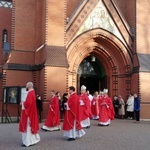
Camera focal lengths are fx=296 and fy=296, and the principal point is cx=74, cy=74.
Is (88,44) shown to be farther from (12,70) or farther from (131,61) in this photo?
(12,70)

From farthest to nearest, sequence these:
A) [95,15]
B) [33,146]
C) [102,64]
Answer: [102,64]
[95,15]
[33,146]

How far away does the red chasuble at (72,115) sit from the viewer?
10.7 m

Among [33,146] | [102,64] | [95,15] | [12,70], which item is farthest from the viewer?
[102,64]

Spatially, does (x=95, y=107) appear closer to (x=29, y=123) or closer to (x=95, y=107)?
(x=95, y=107)

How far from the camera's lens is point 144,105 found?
66.6 feet

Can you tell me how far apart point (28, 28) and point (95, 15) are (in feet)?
15.6

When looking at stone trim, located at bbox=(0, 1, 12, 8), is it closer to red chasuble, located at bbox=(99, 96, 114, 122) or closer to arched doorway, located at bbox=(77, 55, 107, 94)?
arched doorway, located at bbox=(77, 55, 107, 94)

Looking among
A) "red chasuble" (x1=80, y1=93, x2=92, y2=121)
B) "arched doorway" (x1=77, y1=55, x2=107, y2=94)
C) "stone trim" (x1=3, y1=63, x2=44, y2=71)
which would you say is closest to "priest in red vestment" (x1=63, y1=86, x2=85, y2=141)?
"red chasuble" (x1=80, y1=93, x2=92, y2=121)

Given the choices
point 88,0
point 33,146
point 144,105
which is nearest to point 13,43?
point 88,0

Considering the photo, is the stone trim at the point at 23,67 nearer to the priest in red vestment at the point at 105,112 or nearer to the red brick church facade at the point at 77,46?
the red brick church facade at the point at 77,46

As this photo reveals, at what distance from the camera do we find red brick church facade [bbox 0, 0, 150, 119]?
60.8 ft

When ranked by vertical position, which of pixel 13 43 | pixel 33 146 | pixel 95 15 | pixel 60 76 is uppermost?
pixel 95 15

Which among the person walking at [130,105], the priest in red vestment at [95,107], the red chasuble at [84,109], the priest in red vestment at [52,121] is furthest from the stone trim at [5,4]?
the priest in red vestment at [52,121]

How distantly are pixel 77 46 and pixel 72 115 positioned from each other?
10.2 m
